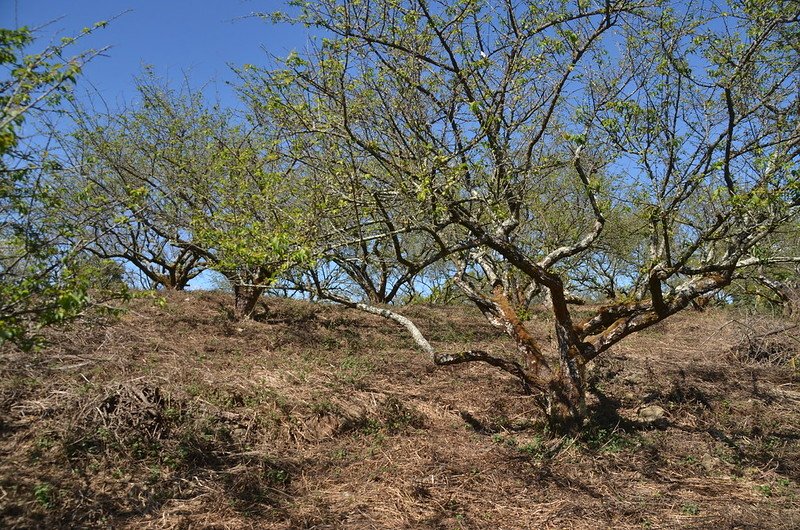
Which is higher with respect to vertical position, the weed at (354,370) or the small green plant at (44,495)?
the weed at (354,370)

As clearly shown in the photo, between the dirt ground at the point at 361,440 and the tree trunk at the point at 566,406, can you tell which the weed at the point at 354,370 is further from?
the tree trunk at the point at 566,406

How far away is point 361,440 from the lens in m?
6.83

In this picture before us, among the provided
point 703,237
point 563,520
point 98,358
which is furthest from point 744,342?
point 98,358

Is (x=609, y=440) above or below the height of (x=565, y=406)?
below

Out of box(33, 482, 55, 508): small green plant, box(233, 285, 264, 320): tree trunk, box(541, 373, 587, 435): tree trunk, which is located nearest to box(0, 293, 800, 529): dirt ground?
box(33, 482, 55, 508): small green plant

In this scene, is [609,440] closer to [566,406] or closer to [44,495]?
[566,406]

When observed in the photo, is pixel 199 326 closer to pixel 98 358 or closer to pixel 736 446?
pixel 98 358

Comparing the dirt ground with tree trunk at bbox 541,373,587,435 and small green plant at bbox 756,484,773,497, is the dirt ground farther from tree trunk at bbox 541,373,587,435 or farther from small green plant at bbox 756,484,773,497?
tree trunk at bbox 541,373,587,435

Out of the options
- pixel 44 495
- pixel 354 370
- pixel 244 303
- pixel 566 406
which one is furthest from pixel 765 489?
pixel 244 303

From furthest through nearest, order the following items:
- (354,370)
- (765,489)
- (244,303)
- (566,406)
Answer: (244,303) → (354,370) → (566,406) → (765,489)

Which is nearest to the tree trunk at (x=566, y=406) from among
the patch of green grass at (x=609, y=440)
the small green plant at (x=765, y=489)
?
the patch of green grass at (x=609, y=440)

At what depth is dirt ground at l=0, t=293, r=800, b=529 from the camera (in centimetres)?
517

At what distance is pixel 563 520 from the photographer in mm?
5207

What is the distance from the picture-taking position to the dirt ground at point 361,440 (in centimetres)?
517
